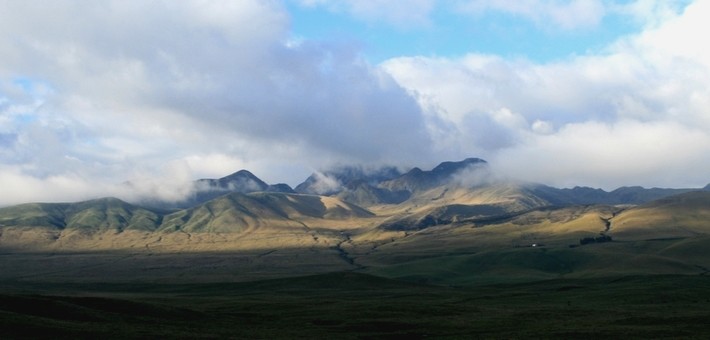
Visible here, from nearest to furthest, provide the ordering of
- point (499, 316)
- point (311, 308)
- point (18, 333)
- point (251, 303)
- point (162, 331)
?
point (18, 333)
point (162, 331)
point (499, 316)
point (311, 308)
point (251, 303)

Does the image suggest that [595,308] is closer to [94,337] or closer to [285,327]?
[285,327]

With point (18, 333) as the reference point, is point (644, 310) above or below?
below

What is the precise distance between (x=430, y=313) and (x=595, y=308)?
26722mm

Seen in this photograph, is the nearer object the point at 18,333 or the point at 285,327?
the point at 18,333

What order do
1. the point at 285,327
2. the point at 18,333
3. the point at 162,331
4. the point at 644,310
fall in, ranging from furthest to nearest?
the point at 644,310, the point at 285,327, the point at 162,331, the point at 18,333

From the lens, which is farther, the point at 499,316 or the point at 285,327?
the point at 499,316

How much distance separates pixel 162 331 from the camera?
76750 mm

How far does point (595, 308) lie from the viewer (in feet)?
362

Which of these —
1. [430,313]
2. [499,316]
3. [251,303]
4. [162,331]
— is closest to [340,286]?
[251,303]

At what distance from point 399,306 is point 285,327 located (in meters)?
31.9

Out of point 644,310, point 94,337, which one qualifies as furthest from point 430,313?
point 94,337

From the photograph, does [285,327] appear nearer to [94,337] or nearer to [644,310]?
[94,337]

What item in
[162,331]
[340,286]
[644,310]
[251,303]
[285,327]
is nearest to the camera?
[162,331]

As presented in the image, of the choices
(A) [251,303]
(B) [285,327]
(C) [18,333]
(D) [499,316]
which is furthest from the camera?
(A) [251,303]
